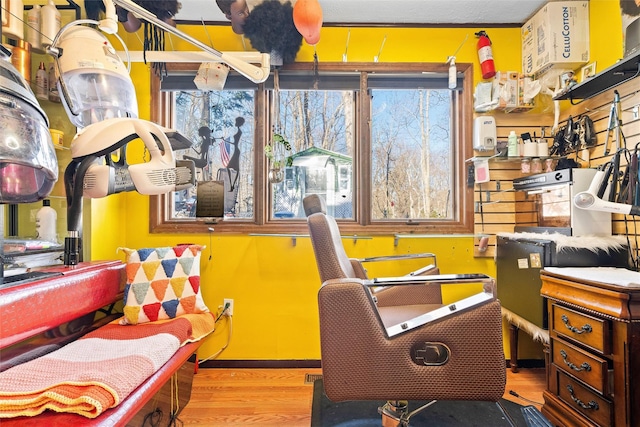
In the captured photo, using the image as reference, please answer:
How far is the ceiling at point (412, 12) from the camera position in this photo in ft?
7.68

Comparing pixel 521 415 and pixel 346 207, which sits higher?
pixel 346 207

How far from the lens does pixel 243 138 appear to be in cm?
263

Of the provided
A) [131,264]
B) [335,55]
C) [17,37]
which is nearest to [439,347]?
[131,264]

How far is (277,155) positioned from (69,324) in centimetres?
162

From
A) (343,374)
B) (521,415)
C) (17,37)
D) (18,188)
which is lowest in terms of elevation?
(521,415)

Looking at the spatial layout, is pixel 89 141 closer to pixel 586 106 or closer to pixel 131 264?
pixel 131 264

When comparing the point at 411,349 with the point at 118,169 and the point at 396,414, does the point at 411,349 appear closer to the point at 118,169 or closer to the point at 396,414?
the point at 396,414

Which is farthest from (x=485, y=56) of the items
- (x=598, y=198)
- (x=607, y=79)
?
(x=598, y=198)

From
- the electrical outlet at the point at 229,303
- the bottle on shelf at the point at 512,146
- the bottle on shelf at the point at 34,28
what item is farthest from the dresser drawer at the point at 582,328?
the bottle on shelf at the point at 34,28

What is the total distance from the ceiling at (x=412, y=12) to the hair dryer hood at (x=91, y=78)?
46.7 inches

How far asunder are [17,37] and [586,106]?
132 inches

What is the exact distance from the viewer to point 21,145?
91 cm

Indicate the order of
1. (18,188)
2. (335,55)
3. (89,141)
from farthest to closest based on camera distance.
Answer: (335,55) → (89,141) → (18,188)

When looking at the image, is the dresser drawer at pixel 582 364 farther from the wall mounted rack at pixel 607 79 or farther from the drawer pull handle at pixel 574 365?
the wall mounted rack at pixel 607 79
